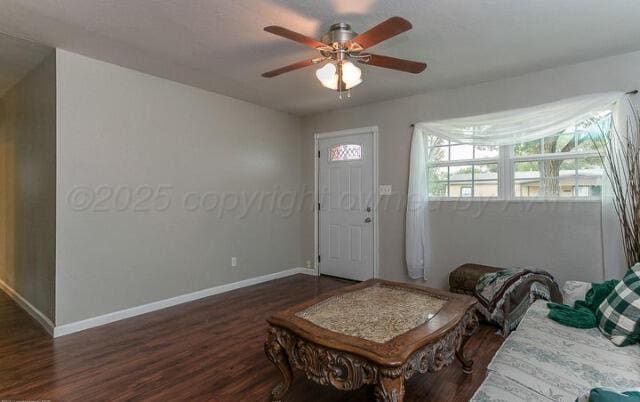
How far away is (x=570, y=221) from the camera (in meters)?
3.10

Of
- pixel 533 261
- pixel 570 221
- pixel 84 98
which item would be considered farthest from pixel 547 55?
pixel 84 98

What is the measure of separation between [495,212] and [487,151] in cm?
68

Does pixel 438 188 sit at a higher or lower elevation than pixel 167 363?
higher

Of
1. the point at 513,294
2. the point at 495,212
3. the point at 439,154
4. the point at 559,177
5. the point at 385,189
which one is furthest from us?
the point at 385,189

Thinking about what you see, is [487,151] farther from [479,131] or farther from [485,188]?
[485,188]

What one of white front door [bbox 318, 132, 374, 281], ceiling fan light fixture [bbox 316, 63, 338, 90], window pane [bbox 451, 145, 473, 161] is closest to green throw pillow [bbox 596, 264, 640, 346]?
window pane [bbox 451, 145, 473, 161]

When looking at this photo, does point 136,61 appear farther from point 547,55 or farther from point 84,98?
point 547,55

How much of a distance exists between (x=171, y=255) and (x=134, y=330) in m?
0.88

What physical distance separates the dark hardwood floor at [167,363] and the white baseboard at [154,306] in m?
0.09

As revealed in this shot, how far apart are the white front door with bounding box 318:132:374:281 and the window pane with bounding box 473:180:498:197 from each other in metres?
1.30

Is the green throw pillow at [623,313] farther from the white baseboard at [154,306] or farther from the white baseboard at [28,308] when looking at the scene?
the white baseboard at [28,308]

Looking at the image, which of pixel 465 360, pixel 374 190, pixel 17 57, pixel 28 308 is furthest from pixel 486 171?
pixel 28 308

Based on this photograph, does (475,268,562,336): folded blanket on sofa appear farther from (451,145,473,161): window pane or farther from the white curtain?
(451,145,473,161): window pane

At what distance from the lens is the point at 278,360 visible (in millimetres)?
1826
